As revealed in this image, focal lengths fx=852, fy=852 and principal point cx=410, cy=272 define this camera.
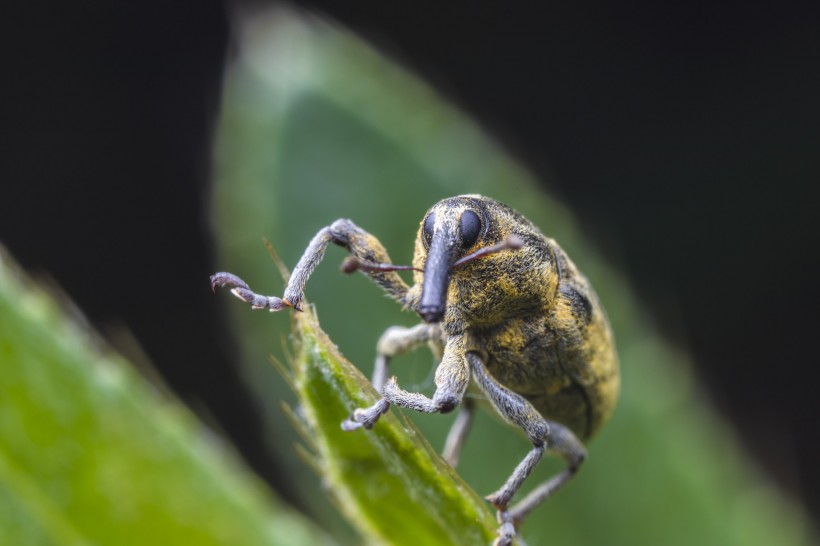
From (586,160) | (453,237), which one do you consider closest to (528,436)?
(453,237)

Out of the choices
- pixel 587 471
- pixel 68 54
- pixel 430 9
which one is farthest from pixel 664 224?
pixel 68 54

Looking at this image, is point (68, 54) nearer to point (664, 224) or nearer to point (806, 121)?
point (664, 224)

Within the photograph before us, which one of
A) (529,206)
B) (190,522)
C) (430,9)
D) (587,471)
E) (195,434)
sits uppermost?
(430,9)

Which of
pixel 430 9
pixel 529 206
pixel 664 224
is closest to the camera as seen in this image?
pixel 529 206

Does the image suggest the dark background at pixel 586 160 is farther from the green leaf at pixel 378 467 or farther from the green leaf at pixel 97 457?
the green leaf at pixel 97 457

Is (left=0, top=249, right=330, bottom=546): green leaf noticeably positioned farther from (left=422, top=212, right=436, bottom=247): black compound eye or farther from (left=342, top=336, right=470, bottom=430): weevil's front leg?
(left=422, top=212, right=436, bottom=247): black compound eye

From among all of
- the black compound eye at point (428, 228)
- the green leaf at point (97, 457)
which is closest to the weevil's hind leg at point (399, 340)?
the black compound eye at point (428, 228)
